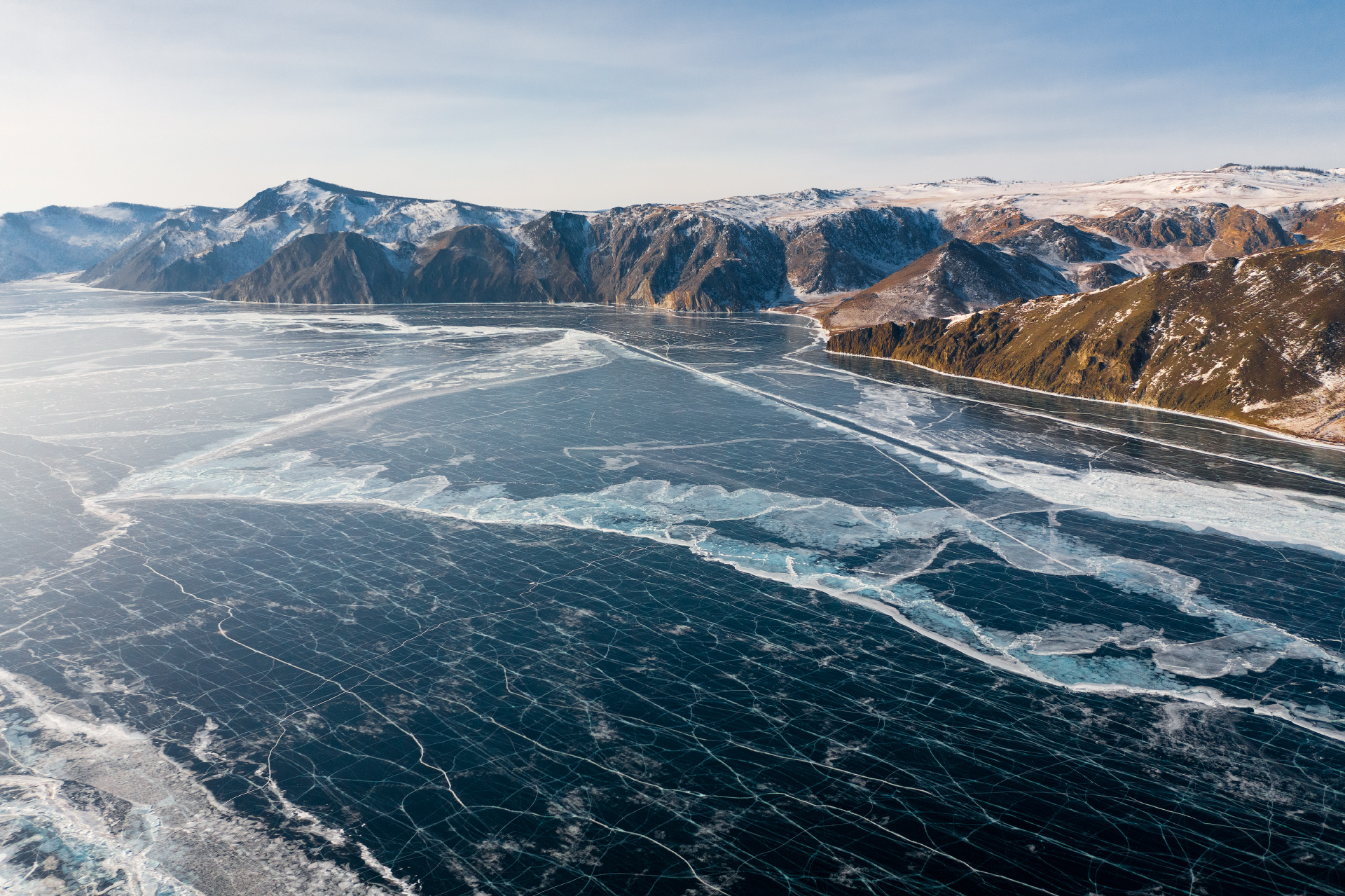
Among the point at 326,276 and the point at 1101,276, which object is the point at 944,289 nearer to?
the point at 1101,276

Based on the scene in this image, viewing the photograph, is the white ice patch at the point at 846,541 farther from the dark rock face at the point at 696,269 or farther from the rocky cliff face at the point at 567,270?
the rocky cliff face at the point at 567,270

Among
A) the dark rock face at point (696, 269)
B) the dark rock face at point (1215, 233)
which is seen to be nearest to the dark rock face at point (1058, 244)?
the dark rock face at point (1215, 233)

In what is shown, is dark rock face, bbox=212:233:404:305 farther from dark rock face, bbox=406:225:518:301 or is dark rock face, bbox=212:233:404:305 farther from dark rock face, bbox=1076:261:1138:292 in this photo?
dark rock face, bbox=1076:261:1138:292

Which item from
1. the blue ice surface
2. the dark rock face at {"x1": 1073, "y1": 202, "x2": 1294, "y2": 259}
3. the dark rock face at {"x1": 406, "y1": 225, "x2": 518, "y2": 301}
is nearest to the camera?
the blue ice surface

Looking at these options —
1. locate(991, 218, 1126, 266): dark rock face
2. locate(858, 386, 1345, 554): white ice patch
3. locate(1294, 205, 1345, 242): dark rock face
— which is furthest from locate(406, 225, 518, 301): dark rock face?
locate(1294, 205, 1345, 242): dark rock face

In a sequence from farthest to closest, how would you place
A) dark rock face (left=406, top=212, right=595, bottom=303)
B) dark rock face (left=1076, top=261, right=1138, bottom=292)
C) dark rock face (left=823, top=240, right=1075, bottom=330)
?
dark rock face (left=406, top=212, right=595, bottom=303) < dark rock face (left=1076, top=261, right=1138, bottom=292) < dark rock face (left=823, top=240, right=1075, bottom=330)

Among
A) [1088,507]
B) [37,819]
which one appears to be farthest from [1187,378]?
[37,819]
